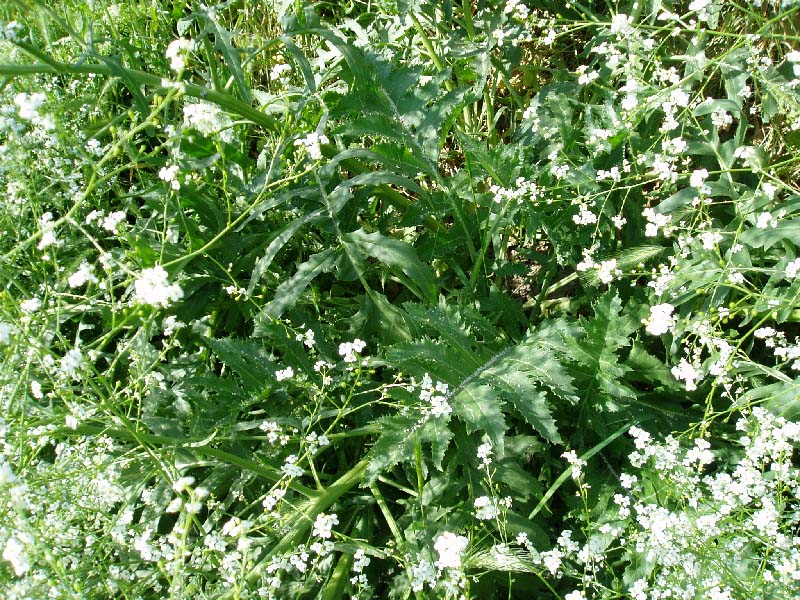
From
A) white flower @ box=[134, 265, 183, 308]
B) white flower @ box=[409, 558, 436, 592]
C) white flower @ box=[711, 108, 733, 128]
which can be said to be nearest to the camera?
white flower @ box=[134, 265, 183, 308]

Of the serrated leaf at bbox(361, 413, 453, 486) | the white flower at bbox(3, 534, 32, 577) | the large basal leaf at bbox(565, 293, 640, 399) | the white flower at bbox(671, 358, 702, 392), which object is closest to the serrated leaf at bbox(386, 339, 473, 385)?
the serrated leaf at bbox(361, 413, 453, 486)

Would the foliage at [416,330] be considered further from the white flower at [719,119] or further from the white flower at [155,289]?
the white flower at [155,289]

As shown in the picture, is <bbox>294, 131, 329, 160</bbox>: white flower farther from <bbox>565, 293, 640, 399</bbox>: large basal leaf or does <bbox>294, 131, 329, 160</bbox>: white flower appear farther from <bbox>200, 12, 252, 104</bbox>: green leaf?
<bbox>565, 293, 640, 399</bbox>: large basal leaf

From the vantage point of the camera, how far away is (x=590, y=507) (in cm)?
233

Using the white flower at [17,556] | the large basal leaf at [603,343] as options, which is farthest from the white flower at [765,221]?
the white flower at [17,556]

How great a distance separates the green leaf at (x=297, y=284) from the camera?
2344 mm

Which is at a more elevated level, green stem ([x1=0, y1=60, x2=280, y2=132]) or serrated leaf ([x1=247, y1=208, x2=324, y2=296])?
green stem ([x1=0, y1=60, x2=280, y2=132])

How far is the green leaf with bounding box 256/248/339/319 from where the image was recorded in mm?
2344

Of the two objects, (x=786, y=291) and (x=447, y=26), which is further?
(x=447, y=26)

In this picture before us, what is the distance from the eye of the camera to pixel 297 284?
239 cm

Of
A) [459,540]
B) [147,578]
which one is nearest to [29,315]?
[147,578]

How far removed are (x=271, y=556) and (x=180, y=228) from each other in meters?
1.21

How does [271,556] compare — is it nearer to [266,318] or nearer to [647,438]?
[266,318]

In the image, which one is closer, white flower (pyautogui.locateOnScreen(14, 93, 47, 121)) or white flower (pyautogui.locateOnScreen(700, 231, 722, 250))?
white flower (pyautogui.locateOnScreen(14, 93, 47, 121))
